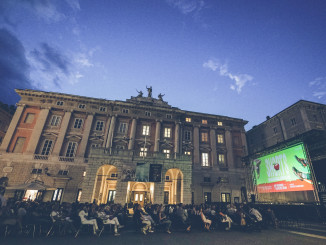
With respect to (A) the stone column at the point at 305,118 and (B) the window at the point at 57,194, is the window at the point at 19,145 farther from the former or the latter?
(A) the stone column at the point at 305,118

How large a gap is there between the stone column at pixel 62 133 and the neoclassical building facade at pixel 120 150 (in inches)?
5.9

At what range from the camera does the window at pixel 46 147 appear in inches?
947

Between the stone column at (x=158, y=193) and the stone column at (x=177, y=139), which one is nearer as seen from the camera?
the stone column at (x=158, y=193)

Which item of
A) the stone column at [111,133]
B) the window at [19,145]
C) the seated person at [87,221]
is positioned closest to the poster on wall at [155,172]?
the seated person at [87,221]

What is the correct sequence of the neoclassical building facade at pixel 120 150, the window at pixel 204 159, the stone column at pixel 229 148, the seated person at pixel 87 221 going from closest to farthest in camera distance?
the seated person at pixel 87 221, the neoclassical building facade at pixel 120 150, the window at pixel 204 159, the stone column at pixel 229 148

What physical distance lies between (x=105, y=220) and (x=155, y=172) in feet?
30.4

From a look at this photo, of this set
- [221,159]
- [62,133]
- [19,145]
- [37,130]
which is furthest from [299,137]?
[19,145]

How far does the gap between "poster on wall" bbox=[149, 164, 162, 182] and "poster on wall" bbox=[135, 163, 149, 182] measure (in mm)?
448

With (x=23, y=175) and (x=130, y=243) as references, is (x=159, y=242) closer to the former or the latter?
(x=130, y=243)

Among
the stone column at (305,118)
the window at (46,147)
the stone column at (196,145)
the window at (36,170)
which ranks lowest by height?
the window at (36,170)

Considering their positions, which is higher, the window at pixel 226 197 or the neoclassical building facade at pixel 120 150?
the neoclassical building facade at pixel 120 150

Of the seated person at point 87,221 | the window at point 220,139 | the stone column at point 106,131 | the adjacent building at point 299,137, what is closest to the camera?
the seated person at point 87,221

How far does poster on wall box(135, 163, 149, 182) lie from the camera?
694 inches

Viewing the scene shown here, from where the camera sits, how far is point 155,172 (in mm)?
17906
